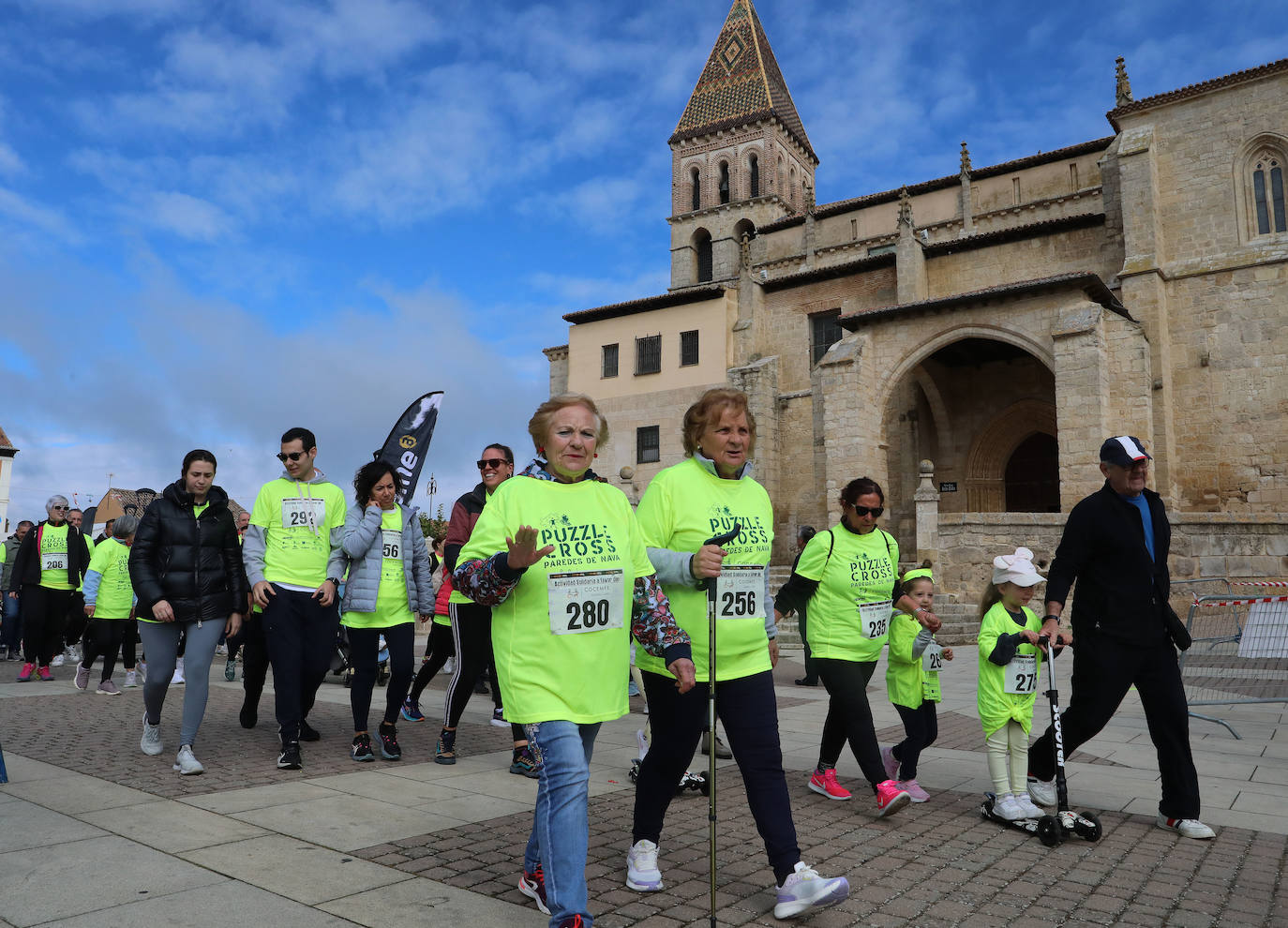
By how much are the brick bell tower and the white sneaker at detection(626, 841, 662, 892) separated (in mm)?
42386

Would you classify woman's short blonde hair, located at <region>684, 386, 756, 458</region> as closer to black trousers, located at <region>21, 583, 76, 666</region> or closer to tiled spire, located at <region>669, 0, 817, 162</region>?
black trousers, located at <region>21, 583, 76, 666</region>

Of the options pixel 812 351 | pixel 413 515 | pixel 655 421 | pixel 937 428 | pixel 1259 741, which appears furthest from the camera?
pixel 655 421

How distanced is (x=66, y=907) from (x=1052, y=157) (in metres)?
36.4

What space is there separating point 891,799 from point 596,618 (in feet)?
7.60

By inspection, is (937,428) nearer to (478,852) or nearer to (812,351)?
(812,351)

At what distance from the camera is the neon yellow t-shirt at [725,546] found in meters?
3.50

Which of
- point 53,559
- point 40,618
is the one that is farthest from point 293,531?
point 40,618

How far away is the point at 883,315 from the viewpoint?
80.3 ft

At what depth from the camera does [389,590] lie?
5887 millimetres

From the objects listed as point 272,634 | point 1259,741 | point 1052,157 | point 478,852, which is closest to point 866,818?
point 478,852

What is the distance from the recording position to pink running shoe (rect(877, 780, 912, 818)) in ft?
14.5

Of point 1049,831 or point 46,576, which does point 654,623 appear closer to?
point 1049,831

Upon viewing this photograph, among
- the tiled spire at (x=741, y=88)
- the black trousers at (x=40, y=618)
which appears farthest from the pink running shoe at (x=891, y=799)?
the tiled spire at (x=741, y=88)

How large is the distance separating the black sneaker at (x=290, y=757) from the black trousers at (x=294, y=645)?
0.04 metres
